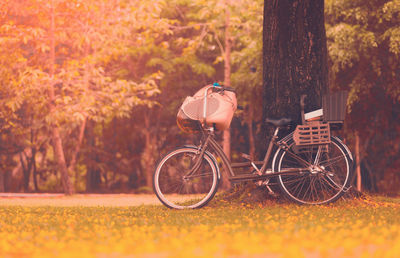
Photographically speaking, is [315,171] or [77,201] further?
[77,201]

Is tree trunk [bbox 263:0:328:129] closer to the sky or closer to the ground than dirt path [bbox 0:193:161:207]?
closer to the sky

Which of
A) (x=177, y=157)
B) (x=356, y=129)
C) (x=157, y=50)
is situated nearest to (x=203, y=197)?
(x=177, y=157)

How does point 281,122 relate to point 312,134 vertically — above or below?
above

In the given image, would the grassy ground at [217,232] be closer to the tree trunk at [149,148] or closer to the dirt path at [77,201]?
the dirt path at [77,201]

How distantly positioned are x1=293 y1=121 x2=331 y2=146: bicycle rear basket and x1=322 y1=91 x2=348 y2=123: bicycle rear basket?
109 millimetres

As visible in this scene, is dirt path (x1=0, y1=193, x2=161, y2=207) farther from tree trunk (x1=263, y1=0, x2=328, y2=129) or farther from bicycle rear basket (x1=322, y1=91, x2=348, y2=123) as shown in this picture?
bicycle rear basket (x1=322, y1=91, x2=348, y2=123)

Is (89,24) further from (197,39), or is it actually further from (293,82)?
(293,82)

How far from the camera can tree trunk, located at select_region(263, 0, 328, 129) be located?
6.87 meters

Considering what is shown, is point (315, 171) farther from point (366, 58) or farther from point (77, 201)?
point (366, 58)

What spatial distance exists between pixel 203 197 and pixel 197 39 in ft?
38.7

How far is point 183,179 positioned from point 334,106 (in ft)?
6.44

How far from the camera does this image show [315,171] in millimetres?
6461

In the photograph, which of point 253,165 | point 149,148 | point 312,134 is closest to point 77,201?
point 253,165

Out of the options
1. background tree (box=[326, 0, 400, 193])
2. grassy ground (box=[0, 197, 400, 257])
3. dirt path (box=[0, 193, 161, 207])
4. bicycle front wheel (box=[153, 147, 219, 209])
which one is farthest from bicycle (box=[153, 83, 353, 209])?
background tree (box=[326, 0, 400, 193])
